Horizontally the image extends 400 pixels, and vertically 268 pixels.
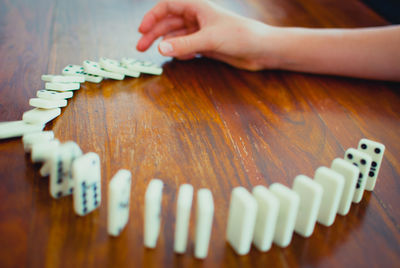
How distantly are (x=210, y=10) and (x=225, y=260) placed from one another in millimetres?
956

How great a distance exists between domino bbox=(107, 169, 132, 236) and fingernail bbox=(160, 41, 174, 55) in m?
0.73

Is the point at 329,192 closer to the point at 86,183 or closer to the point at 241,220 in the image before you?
the point at 241,220

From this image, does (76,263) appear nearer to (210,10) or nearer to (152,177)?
(152,177)

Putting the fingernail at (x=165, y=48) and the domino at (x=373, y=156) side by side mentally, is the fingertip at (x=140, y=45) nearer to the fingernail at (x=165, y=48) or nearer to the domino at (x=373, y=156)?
the fingernail at (x=165, y=48)

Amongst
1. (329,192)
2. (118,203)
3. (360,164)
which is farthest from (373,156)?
(118,203)

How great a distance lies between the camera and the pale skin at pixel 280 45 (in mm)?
1352

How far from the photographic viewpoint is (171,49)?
135 cm

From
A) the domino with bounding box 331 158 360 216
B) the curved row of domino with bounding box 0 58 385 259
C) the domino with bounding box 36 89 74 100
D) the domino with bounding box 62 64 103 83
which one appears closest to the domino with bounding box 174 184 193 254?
the curved row of domino with bounding box 0 58 385 259

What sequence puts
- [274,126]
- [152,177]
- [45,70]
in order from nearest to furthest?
[152,177] < [274,126] < [45,70]

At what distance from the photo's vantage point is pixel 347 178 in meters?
0.79

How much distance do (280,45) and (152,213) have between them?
0.94m

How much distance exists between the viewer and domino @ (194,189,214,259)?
0.64 m

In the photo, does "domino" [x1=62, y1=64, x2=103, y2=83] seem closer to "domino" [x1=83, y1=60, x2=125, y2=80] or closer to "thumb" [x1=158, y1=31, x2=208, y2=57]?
"domino" [x1=83, y1=60, x2=125, y2=80]

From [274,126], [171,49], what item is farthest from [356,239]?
[171,49]
